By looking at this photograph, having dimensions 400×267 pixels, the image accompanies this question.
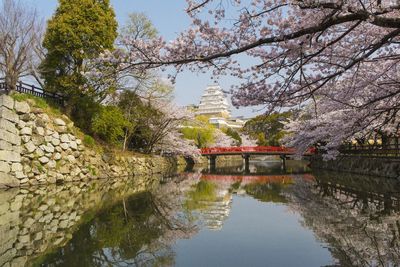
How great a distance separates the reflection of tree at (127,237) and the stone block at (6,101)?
21.2ft

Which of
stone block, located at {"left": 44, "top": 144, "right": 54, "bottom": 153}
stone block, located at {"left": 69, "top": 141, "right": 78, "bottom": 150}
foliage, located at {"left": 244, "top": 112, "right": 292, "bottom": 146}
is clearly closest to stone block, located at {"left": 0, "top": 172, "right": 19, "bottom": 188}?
stone block, located at {"left": 44, "top": 144, "right": 54, "bottom": 153}

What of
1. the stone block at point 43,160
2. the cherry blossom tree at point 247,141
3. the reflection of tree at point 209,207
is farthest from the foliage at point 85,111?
the cherry blossom tree at point 247,141

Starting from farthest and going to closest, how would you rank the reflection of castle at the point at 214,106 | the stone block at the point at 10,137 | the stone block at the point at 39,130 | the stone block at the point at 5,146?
the reflection of castle at the point at 214,106
the stone block at the point at 39,130
the stone block at the point at 10,137
the stone block at the point at 5,146

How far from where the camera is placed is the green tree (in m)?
17.8

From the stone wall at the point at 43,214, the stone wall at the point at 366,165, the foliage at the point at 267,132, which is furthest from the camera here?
the foliage at the point at 267,132

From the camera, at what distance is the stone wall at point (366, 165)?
1825 centimetres

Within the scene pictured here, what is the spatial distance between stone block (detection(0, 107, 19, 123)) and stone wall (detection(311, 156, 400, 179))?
1622 centimetres

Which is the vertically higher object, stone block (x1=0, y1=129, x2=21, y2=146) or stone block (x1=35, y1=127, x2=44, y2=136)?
stone block (x1=35, y1=127, x2=44, y2=136)

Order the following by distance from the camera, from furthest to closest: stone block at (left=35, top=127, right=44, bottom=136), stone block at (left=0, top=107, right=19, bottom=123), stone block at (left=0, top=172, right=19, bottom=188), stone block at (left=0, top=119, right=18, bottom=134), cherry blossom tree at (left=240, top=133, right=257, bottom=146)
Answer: cherry blossom tree at (left=240, top=133, right=257, bottom=146) < stone block at (left=35, top=127, right=44, bottom=136) < stone block at (left=0, top=107, right=19, bottom=123) < stone block at (left=0, top=119, right=18, bottom=134) < stone block at (left=0, top=172, right=19, bottom=188)

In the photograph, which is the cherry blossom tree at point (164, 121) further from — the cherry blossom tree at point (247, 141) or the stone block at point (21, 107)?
the cherry blossom tree at point (247, 141)

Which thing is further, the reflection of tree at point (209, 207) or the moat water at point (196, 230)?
the reflection of tree at point (209, 207)

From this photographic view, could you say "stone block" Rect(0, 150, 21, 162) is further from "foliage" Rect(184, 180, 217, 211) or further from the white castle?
the white castle

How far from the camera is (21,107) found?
1477 centimetres

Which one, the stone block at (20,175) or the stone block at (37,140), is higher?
the stone block at (37,140)
